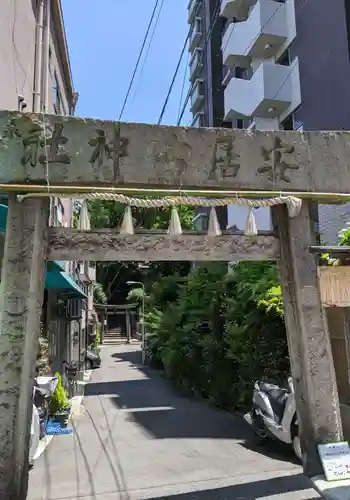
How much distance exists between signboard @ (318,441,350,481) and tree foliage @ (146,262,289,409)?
408 cm

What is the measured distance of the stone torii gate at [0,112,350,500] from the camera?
5.21 m

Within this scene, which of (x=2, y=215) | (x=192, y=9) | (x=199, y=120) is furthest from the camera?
(x=192, y=9)

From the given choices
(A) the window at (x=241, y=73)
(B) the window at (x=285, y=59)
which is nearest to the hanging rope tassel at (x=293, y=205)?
(B) the window at (x=285, y=59)

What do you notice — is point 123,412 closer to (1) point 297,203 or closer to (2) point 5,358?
(2) point 5,358

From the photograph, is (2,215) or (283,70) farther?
(283,70)

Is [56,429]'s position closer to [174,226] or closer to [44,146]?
[174,226]

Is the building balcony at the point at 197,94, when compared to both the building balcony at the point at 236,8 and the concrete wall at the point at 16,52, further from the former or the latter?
the concrete wall at the point at 16,52

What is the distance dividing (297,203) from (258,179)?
638mm

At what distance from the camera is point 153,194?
577cm

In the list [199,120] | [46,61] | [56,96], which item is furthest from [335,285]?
[199,120]

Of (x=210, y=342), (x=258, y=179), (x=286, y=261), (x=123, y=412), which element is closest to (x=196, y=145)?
(x=258, y=179)

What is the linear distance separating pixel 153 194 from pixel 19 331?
7.87 feet

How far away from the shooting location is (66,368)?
571 inches

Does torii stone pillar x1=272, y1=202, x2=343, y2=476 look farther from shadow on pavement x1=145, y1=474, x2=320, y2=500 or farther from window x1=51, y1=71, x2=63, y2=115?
window x1=51, y1=71, x2=63, y2=115
